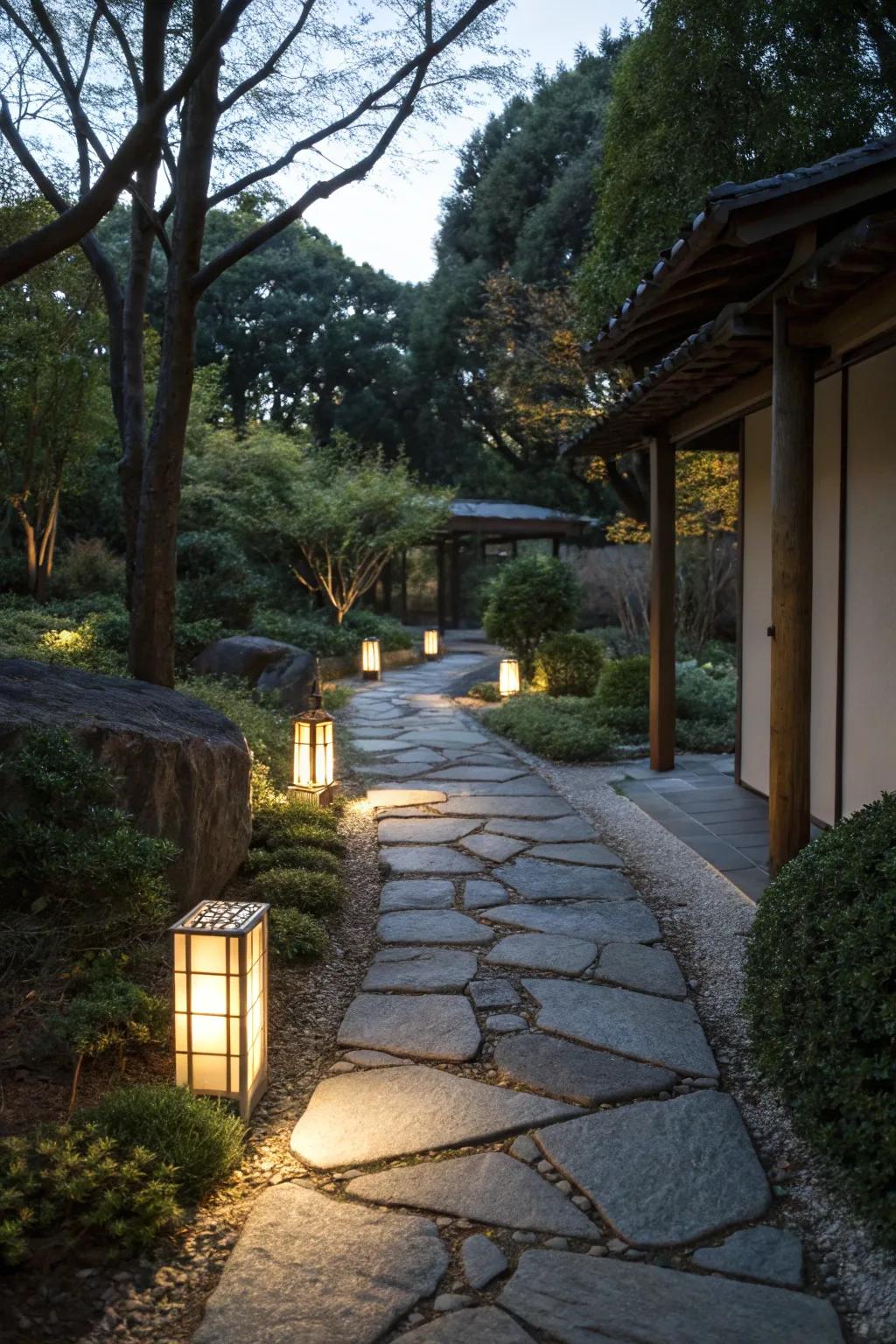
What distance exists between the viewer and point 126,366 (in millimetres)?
7438

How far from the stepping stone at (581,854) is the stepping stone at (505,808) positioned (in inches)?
27.2

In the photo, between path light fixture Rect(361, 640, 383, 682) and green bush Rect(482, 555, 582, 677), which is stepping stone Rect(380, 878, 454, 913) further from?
path light fixture Rect(361, 640, 383, 682)

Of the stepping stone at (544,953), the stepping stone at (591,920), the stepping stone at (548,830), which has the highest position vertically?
the stepping stone at (548,830)

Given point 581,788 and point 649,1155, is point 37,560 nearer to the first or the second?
point 581,788

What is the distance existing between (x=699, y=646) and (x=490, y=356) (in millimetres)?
5666

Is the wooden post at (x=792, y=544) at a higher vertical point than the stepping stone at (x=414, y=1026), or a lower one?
higher

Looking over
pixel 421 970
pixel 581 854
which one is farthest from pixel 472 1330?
pixel 581 854

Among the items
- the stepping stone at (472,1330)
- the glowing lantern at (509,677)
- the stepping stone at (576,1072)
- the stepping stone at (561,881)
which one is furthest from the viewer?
the glowing lantern at (509,677)

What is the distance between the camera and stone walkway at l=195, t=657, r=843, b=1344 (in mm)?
1988

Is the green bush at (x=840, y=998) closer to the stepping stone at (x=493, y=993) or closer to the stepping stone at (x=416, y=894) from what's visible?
the stepping stone at (x=493, y=993)

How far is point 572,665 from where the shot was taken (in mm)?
11164

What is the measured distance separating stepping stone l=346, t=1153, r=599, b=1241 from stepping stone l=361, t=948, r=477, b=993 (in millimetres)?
1134

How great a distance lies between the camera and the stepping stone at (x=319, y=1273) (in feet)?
6.42

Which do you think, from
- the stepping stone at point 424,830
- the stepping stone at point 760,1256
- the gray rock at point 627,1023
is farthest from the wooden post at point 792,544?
the stepping stone at point 760,1256
